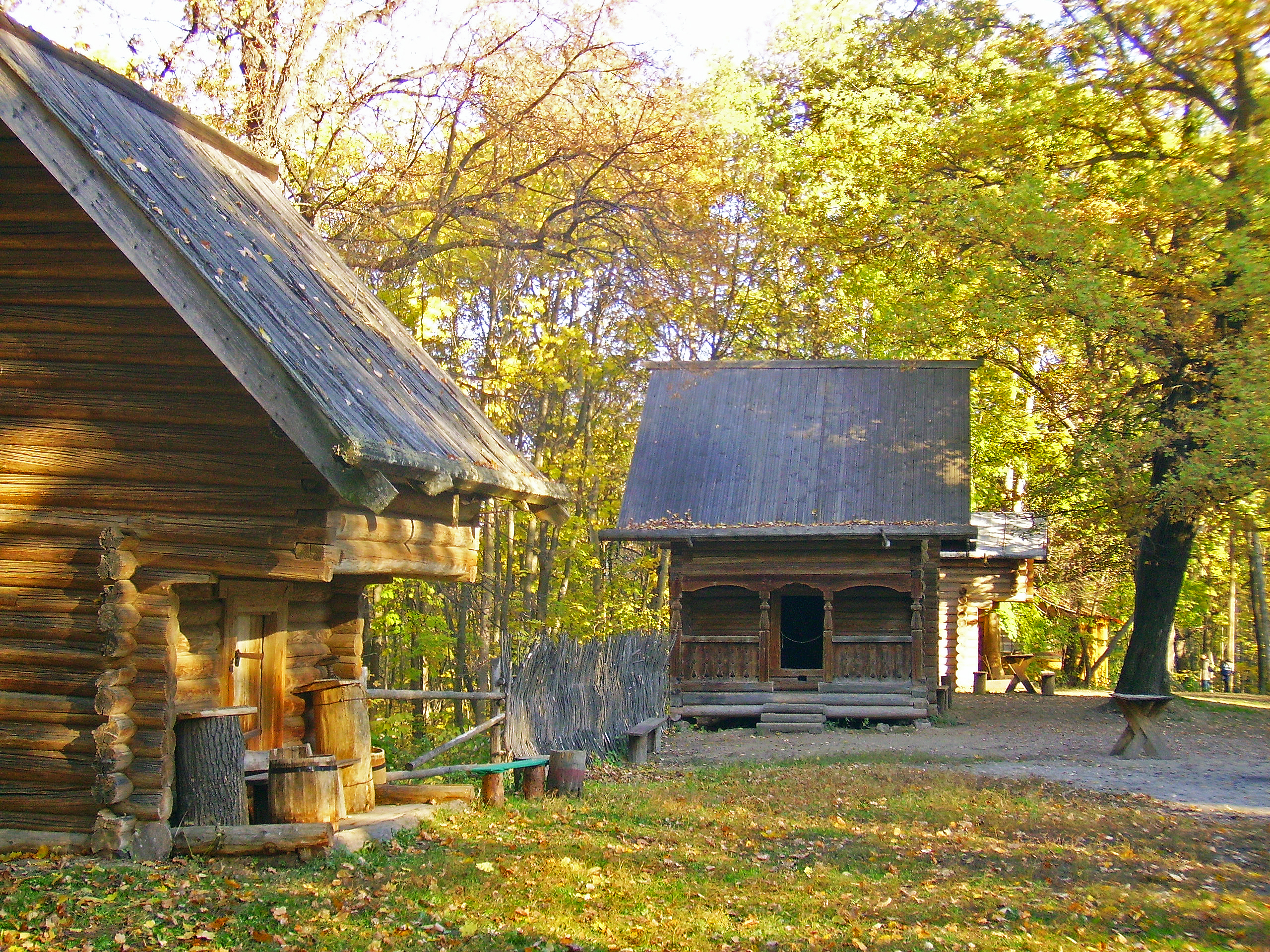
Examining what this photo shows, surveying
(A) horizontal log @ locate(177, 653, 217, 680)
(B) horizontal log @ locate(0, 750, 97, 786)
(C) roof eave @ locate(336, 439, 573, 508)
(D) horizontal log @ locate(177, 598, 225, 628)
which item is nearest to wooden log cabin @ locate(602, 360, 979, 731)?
(C) roof eave @ locate(336, 439, 573, 508)

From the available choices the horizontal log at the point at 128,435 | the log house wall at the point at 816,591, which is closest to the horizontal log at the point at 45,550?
the horizontal log at the point at 128,435

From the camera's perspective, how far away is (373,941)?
6242 mm

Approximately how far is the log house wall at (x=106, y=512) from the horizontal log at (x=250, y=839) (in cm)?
27

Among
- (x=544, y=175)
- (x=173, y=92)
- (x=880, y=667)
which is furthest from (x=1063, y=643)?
(x=173, y=92)

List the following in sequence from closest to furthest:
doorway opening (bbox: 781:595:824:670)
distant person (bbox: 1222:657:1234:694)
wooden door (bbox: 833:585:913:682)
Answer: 1. wooden door (bbox: 833:585:913:682)
2. doorway opening (bbox: 781:595:824:670)
3. distant person (bbox: 1222:657:1234:694)

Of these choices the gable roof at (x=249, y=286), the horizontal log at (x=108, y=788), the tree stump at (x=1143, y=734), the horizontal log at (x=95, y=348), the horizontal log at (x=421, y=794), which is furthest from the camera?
the tree stump at (x=1143, y=734)

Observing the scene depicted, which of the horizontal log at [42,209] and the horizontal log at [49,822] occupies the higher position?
the horizontal log at [42,209]

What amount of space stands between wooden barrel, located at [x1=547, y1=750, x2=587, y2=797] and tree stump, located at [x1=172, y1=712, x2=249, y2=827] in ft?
12.5

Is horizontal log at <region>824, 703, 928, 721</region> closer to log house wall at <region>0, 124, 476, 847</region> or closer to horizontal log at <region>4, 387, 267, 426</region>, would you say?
log house wall at <region>0, 124, 476, 847</region>

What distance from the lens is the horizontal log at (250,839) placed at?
769 cm

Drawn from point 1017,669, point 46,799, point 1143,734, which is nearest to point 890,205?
point 1143,734

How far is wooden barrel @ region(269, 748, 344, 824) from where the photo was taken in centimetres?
793

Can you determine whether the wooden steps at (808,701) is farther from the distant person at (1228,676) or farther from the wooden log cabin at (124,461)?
the distant person at (1228,676)

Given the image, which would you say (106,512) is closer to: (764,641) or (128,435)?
(128,435)
